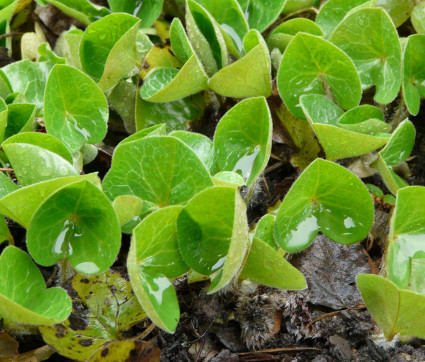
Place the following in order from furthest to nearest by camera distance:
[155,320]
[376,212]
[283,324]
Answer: [376,212] < [283,324] < [155,320]

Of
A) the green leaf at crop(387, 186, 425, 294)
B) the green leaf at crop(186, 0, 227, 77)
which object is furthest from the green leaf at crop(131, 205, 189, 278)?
the green leaf at crop(186, 0, 227, 77)

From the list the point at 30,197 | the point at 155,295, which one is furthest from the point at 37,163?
the point at 155,295

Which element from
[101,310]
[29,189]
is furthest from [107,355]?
[29,189]

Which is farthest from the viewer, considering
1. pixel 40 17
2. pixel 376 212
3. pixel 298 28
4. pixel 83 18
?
pixel 40 17

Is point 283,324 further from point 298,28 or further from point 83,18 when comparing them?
point 83,18

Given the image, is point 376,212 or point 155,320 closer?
point 155,320

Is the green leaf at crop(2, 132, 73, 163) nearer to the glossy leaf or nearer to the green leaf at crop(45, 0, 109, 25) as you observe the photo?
the glossy leaf

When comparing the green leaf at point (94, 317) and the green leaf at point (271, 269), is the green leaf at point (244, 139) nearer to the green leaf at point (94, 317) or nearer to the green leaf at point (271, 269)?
the green leaf at point (271, 269)

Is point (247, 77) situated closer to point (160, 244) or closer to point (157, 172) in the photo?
point (157, 172)
